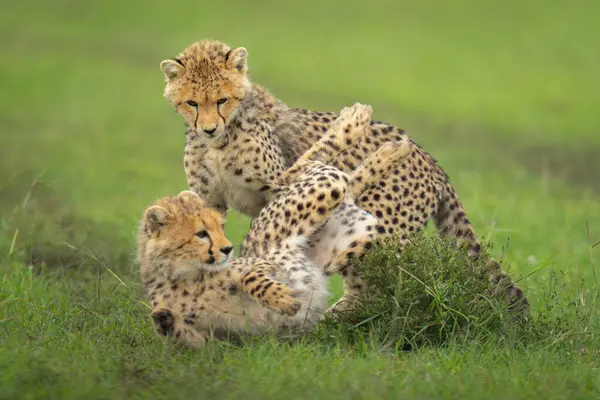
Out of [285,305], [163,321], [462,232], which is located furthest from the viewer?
[462,232]

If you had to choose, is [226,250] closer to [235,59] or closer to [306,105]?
[235,59]

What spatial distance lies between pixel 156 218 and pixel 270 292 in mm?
621

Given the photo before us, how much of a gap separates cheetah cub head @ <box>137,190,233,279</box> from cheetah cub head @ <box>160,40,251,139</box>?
713 millimetres

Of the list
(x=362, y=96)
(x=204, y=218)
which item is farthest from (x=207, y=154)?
(x=362, y=96)

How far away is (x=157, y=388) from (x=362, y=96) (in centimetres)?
1147

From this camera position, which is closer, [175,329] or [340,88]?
[175,329]

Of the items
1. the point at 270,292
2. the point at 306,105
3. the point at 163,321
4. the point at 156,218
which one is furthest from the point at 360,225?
the point at 306,105

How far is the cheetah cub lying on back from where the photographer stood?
186 inches

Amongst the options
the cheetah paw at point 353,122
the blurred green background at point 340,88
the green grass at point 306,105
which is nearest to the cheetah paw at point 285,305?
the green grass at point 306,105

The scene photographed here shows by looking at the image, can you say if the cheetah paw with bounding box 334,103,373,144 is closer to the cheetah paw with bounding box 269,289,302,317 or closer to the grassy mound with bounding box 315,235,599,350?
the grassy mound with bounding box 315,235,599,350

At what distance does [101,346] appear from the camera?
4801 mm

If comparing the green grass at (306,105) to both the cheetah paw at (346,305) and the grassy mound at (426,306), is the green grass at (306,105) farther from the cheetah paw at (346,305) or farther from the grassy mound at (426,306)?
the cheetah paw at (346,305)

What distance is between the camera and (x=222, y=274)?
191 inches

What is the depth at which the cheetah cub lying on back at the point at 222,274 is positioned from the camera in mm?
4730
